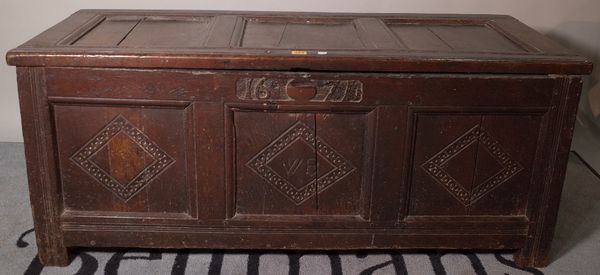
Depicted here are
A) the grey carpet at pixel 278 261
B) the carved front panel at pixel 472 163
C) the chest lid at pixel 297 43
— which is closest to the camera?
the chest lid at pixel 297 43

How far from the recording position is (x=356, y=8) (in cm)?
266

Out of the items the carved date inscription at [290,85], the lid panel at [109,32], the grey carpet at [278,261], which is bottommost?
the grey carpet at [278,261]

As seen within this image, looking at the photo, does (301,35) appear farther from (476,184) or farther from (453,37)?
(476,184)

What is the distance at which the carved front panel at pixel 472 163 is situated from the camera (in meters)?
1.94

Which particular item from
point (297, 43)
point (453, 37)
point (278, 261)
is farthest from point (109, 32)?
point (453, 37)

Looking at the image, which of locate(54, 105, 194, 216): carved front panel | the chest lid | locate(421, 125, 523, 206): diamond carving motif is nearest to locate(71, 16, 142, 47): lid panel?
the chest lid

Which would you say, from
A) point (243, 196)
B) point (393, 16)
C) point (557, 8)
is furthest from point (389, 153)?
point (557, 8)

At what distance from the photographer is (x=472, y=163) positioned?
6.54ft

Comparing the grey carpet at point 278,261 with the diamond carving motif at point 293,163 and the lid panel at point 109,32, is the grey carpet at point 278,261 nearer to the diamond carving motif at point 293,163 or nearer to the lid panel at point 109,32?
the diamond carving motif at point 293,163

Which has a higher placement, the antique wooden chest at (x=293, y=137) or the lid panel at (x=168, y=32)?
the lid panel at (x=168, y=32)

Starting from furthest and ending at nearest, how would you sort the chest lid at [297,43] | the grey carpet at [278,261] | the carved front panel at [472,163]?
the grey carpet at [278,261] < the carved front panel at [472,163] < the chest lid at [297,43]

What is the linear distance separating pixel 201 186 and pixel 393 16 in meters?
0.90

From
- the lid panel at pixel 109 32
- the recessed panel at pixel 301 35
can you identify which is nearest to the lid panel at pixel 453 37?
the recessed panel at pixel 301 35

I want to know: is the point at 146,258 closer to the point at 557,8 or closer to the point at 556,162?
the point at 556,162
